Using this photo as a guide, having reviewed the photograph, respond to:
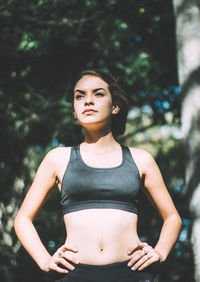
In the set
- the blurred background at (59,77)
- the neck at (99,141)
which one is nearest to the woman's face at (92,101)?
the neck at (99,141)

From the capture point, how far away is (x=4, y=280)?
394 cm

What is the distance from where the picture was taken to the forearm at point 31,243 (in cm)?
220

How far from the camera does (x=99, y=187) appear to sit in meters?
2.23

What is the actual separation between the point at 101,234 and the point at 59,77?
12.6 ft

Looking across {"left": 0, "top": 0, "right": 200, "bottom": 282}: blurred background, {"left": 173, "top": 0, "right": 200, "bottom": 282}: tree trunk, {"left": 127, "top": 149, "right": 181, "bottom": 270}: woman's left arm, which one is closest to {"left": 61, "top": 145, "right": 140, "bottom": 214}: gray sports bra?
{"left": 127, "top": 149, "right": 181, "bottom": 270}: woman's left arm

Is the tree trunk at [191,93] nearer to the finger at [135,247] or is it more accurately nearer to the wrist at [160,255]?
the wrist at [160,255]

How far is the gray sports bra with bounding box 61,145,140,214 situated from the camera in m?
2.23

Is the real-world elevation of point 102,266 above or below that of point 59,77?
below

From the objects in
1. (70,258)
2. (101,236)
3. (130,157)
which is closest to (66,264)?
(70,258)

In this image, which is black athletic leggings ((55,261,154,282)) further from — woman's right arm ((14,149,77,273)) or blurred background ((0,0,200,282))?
blurred background ((0,0,200,282))

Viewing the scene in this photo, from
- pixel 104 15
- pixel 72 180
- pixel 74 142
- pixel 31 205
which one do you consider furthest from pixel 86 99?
pixel 104 15

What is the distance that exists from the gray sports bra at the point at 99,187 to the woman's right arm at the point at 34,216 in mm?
146

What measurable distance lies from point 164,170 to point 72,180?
3731 millimetres

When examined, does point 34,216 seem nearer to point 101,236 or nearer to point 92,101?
point 101,236
